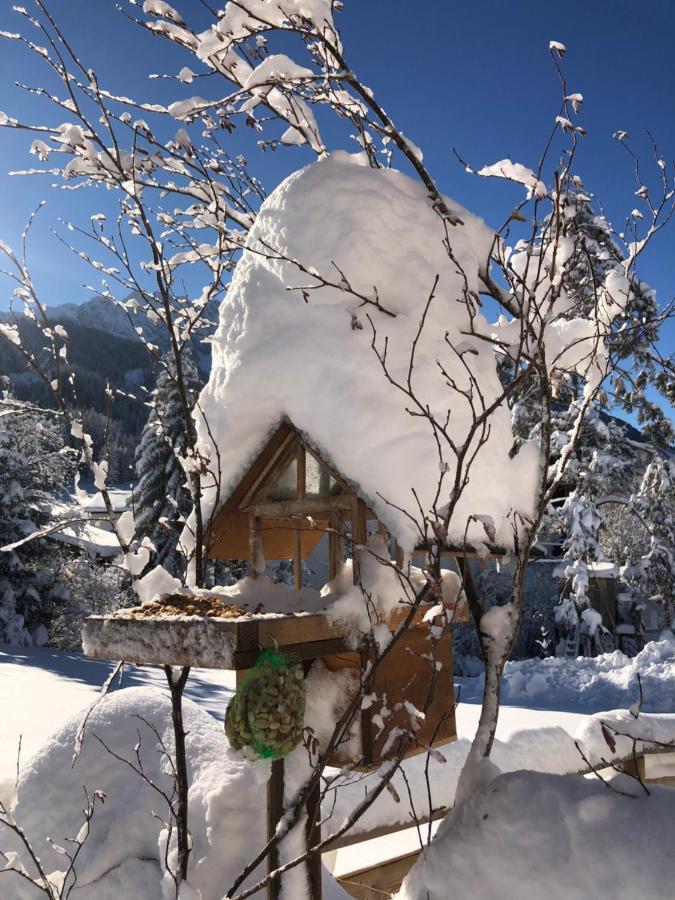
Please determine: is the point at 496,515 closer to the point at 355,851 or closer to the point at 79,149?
the point at 79,149

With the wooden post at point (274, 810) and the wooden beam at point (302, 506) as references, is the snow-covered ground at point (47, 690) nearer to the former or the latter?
the wooden post at point (274, 810)

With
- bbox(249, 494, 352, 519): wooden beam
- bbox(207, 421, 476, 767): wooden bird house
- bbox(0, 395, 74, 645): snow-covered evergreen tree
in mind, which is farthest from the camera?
bbox(0, 395, 74, 645): snow-covered evergreen tree

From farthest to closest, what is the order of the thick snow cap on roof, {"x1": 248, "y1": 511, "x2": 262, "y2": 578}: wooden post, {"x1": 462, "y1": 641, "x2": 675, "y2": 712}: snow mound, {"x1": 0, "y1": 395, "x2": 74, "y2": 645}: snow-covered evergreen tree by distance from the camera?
{"x1": 0, "y1": 395, "x2": 74, "y2": 645}: snow-covered evergreen tree → {"x1": 462, "y1": 641, "x2": 675, "y2": 712}: snow mound → {"x1": 248, "y1": 511, "x2": 262, "y2": 578}: wooden post → the thick snow cap on roof

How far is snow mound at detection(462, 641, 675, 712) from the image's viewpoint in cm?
1062

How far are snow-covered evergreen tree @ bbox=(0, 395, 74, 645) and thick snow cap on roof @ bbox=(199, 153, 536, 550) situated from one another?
39.6 ft

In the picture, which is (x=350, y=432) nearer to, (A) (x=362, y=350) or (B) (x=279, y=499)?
(A) (x=362, y=350)

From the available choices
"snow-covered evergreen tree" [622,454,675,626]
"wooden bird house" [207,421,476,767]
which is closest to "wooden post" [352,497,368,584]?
"wooden bird house" [207,421,476,767]

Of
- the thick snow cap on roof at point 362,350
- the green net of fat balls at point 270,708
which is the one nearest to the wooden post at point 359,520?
the thick snow cap on roof at point 362,350

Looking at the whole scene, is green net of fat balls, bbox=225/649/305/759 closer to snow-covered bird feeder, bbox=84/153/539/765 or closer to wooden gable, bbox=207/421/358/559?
snow-covered bird feeder, bbox=84/153/539/765

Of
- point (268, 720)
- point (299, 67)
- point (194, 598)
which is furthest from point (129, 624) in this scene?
point (299, 67)

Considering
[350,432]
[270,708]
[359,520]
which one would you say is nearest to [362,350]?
[350,432]

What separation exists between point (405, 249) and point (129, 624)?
1412mm

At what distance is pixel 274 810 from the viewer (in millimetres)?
2129

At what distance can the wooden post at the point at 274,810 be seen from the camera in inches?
81.9
